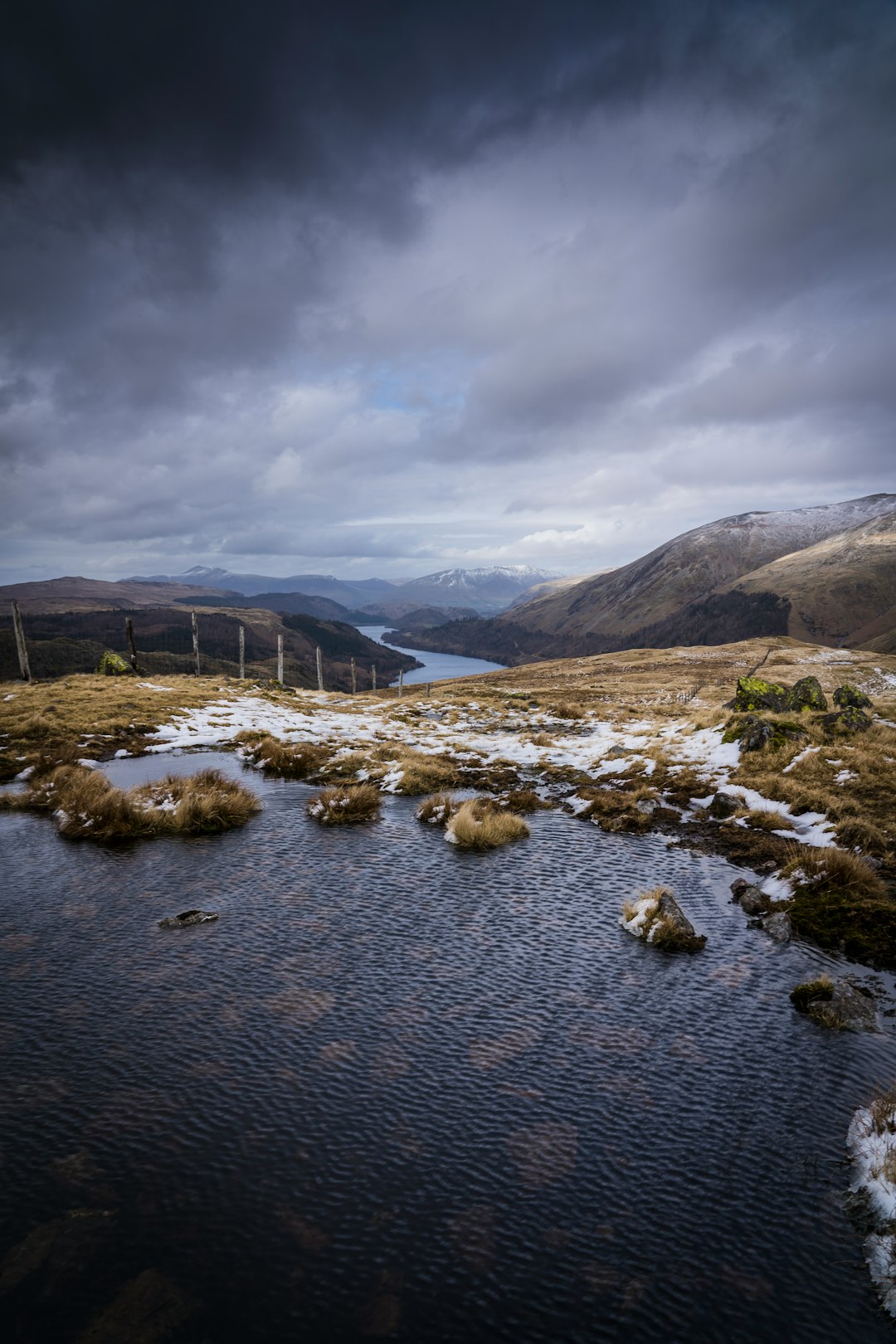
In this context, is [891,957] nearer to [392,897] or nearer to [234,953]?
[392,897]

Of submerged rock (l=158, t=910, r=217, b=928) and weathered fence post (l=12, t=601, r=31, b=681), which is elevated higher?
weathered fence post (l=12, t=601, r=31, b=681)

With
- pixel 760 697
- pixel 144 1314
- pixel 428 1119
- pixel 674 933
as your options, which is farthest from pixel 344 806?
pixel 760 697

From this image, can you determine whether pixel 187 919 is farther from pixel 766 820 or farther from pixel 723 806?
pixel 723 806

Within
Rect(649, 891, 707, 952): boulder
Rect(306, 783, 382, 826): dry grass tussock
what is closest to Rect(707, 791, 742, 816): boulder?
Rect(649, 891, 707, 952): boulder

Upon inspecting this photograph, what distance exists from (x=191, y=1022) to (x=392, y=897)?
5721 millimetres

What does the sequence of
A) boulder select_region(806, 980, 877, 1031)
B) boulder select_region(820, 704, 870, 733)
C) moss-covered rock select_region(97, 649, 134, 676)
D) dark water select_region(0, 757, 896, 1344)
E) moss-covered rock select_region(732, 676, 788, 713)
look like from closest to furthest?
dark water select_region(0, 757, 896, 1344)
boulder select_region(806, 980, 877, 1031)
boulder select_region(820, 704, 870, 733)
moss-covered rock select_region(732, 676, 788, 713)
moss-covered rock select_region(97, 649, 134, 676)

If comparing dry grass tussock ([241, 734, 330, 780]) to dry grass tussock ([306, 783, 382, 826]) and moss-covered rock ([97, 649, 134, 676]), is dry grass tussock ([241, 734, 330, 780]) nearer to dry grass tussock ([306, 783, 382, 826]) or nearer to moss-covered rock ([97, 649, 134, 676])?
dry grass tussock ([306, 783, 382, 826])

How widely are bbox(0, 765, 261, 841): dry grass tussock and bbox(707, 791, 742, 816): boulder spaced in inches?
620

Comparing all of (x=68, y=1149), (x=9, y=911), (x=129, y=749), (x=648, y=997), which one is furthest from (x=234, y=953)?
(x=129, y=749)

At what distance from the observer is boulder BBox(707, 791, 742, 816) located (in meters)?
21.4

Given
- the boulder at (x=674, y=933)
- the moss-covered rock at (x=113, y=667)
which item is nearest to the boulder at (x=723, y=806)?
the boulder at (x=674, y=933)

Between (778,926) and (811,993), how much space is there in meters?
2.61

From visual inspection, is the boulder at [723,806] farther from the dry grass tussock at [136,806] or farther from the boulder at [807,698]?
the dry grass tussock at [136,806]

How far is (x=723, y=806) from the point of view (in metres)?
21.7
